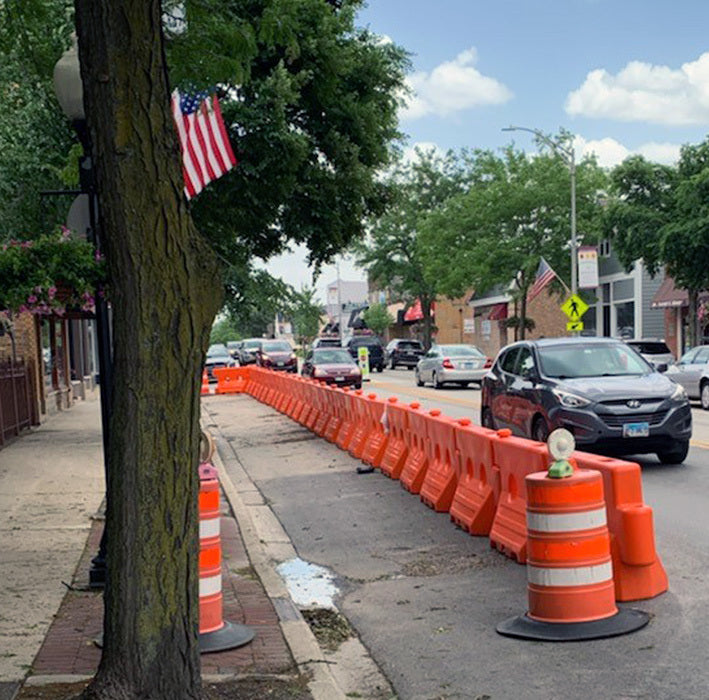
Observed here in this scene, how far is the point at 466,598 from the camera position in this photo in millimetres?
7059

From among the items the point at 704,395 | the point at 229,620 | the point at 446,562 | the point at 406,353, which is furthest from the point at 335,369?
the point at 229,620

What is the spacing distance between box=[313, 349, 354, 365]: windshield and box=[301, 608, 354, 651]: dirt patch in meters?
28.1

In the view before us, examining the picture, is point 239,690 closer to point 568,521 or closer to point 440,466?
point 568,521

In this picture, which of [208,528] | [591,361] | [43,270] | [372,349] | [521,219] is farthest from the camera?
[372,349]

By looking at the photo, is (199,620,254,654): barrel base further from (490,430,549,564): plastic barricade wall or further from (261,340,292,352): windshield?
(261,340,292,352): windshield

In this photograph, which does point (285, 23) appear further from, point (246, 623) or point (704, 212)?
point (704, 212)

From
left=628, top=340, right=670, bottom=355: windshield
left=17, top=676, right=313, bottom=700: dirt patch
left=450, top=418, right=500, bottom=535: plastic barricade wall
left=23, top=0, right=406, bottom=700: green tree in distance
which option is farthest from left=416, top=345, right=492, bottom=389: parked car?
left=23, top=0, right=406, bottom=700: green tree in distance

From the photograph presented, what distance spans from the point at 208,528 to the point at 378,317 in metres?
80.6

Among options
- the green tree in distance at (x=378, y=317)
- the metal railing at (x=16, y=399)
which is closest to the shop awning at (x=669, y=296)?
the metal railing at (x=16, y=399)

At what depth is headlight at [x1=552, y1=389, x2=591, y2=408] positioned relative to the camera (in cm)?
1206

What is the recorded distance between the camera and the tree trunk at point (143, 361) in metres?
4.30

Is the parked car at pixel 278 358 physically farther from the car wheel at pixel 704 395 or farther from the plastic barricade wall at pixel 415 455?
the plastic barricade wall at pixel 415 455

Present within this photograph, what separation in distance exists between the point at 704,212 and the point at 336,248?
1705 centimetres

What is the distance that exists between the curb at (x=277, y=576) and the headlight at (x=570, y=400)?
3.75 m
